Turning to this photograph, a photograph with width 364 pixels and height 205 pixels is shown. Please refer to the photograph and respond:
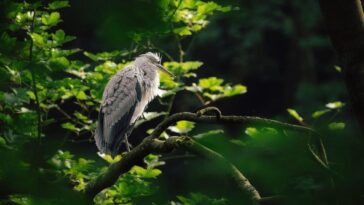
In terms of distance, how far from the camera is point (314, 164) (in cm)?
99

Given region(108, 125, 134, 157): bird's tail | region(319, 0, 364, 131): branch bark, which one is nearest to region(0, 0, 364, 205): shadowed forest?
region(319, 0, 364, 131): branch bark

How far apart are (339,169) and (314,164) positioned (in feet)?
0.52

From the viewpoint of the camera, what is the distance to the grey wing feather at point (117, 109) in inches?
144

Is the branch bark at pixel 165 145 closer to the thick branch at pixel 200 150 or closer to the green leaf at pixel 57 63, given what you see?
the thick branch at pixel 200 150

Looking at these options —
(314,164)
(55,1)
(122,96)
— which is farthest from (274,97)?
(314,164)

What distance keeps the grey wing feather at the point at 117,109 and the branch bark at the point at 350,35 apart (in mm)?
2019

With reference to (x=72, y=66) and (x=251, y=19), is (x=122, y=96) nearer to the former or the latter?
(x=72, y=66)

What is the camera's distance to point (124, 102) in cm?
396

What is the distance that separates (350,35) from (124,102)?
94.4 inches

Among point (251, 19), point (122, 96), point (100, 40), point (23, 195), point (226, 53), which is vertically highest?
point (100, 40)

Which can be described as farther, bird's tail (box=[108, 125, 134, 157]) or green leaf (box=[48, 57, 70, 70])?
bird's tail (box=[108, 125, 134, 157])

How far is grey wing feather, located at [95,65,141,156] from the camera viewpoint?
3.65m

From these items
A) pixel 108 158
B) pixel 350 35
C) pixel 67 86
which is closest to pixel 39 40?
pixel 67 86

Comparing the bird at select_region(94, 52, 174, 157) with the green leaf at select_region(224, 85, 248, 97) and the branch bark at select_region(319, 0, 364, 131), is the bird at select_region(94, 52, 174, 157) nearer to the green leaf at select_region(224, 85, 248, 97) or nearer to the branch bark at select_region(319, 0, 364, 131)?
the green leaf at select_region(224, 85, 248, 97)
